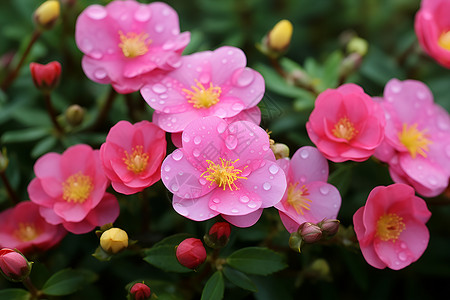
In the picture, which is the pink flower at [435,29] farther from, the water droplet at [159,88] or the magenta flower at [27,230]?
the magenta flower at [27,230]

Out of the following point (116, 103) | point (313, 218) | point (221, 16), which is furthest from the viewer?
point (221, 16)

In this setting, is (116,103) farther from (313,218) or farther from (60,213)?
(313,218)

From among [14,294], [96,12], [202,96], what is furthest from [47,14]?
[14,294]

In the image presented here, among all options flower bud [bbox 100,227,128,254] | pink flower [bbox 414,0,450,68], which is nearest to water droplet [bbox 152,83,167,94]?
flower bud [bbox 100,227,128,254]

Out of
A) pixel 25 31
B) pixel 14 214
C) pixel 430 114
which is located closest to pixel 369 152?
pixel 430 114

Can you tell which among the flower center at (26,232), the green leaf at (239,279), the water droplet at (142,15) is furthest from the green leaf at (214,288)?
the water droplet at (142,15)
